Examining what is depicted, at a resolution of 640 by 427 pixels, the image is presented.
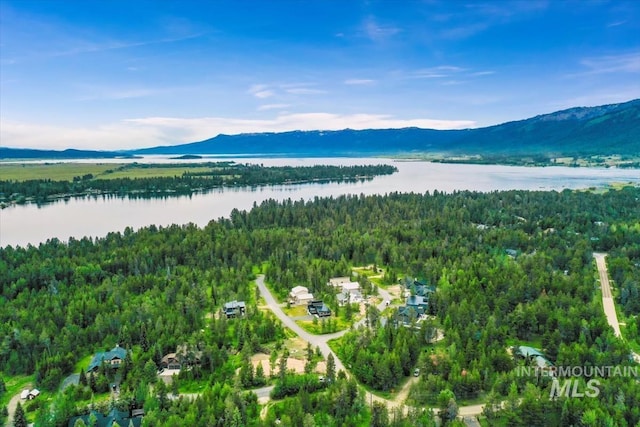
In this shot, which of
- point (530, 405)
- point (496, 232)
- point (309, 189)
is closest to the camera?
point (530, 405)

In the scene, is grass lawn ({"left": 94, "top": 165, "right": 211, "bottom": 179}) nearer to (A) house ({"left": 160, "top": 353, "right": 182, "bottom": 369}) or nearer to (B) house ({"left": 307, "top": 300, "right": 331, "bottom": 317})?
(B) house ({"left": 307, "top": 300, "right": 331, "bottom": 317})

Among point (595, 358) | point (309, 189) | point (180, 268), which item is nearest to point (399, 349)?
point (595, 358)

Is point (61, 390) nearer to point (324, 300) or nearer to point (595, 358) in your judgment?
point (324, 300)

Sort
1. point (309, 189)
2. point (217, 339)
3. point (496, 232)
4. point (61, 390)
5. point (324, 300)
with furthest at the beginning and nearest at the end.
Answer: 1. point (309, 189)
2. point (496, 232)
3. point (324, 300)
4. point (217, 339)
5. point (61, 390)

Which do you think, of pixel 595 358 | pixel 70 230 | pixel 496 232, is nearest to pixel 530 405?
pixel 595 358

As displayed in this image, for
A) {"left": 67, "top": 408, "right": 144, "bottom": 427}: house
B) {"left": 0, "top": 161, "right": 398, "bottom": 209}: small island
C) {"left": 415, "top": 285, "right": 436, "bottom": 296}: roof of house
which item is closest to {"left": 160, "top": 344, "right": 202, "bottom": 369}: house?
{"left": 67, "top": 408, "right": 144, "bottom": 427}: house

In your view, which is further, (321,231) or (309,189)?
(309,189)
